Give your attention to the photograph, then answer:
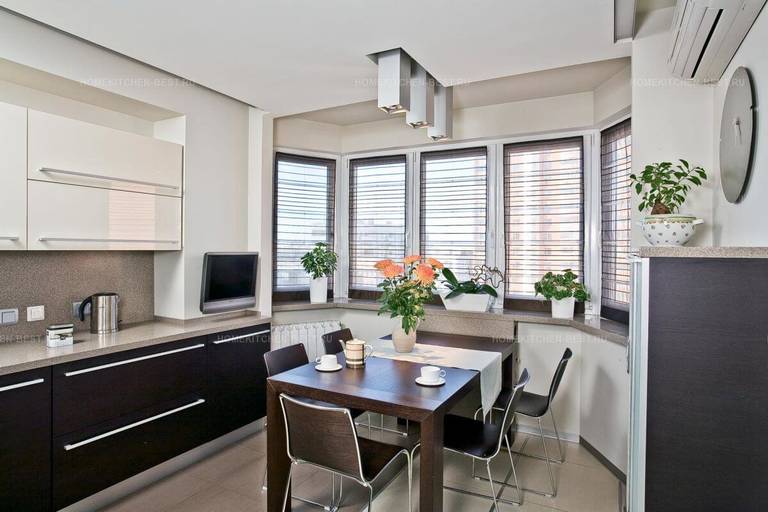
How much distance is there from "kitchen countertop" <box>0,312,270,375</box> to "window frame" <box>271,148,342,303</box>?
0.68 metres

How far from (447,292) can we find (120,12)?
3.08 meters

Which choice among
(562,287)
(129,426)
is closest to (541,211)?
(562,287)

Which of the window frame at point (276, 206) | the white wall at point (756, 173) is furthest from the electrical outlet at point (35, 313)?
the white wall at point (756, 173)

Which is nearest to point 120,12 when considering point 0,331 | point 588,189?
point 0,331

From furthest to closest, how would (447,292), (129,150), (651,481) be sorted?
(447,292) → (129,150) → (651,481)

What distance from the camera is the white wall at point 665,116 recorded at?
2332 mm

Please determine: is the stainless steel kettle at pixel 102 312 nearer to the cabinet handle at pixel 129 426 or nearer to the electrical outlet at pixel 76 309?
the electrical outlet at pixel 76 309

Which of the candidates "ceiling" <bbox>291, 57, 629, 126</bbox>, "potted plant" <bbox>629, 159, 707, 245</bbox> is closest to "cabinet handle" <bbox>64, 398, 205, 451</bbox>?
"ceiling" <bbox>291, 57, 629, 126</bbox>

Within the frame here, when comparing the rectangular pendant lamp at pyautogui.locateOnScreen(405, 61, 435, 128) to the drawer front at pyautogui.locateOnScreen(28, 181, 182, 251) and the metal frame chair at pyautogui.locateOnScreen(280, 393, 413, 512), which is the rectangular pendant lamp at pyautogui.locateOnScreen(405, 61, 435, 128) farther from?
the metal frame chair at pyautogui.locateOnScreen(280, 393, 413, 512)

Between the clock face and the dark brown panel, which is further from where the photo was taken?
the clock face

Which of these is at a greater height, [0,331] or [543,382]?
[0,331]

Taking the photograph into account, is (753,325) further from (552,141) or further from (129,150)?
(129,150)

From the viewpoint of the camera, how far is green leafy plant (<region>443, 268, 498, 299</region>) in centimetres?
376

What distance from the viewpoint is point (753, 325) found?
1362mm
